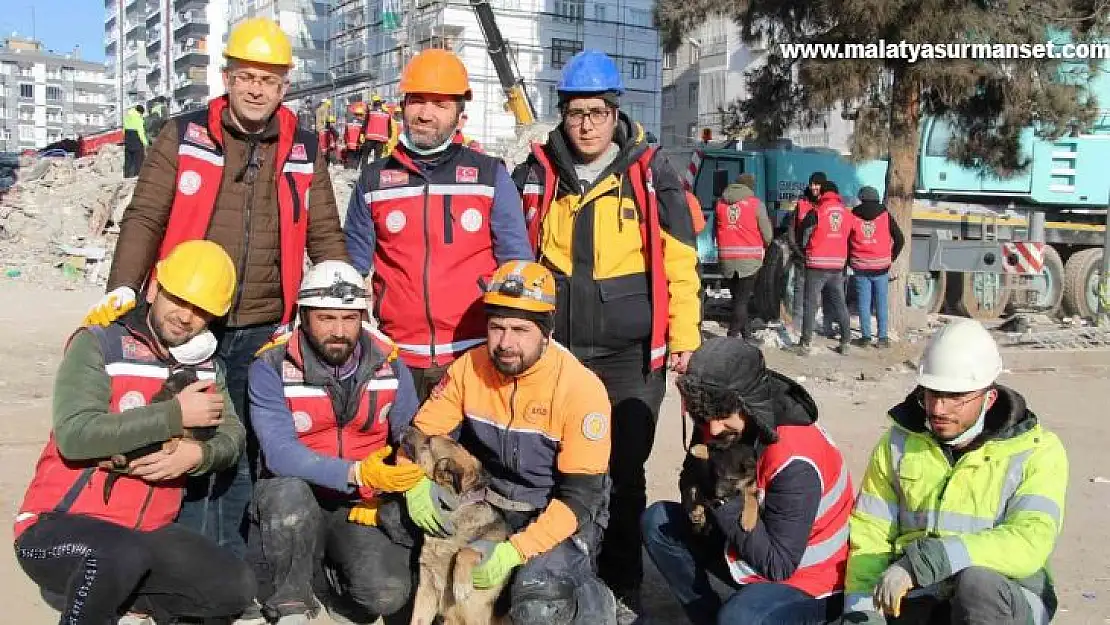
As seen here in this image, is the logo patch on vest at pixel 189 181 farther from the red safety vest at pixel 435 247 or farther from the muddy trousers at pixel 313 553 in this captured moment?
the muddy trousers at pixel 313 553

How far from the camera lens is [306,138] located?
4320 millimetres

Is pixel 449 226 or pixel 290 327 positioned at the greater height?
pixel 449 226

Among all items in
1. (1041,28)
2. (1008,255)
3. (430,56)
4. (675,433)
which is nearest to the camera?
(430,56)

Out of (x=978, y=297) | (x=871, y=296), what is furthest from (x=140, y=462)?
(x=978, y=297)

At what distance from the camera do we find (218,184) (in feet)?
13.4

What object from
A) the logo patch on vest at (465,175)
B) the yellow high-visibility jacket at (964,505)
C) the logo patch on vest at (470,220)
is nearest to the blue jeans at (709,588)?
the yellow high-visibility jacket at (964,505)

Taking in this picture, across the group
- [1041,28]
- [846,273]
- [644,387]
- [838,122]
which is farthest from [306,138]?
[838,122]

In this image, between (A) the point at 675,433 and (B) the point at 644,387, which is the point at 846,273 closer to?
(A) the point at 675,433

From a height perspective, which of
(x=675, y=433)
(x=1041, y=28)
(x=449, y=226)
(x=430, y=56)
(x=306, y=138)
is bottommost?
(x=675, y=433)

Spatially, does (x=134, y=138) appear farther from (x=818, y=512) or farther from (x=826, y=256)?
(x=818, y=512)

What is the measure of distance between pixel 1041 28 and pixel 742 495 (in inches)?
394

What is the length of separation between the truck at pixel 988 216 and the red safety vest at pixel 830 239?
2.33 metres

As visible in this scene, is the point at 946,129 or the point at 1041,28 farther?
the point at 946,129

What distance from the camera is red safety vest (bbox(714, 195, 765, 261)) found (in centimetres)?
1182
